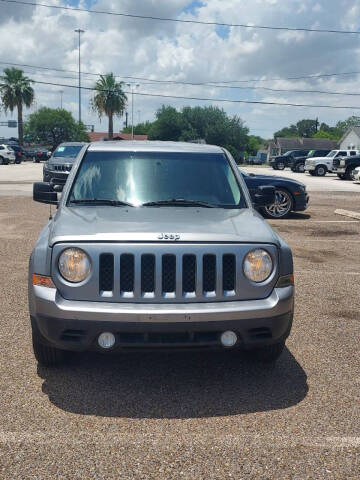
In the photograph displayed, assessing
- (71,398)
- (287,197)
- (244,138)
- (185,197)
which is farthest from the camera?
(244,138)

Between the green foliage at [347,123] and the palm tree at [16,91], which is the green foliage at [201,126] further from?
the green foliage at [347,123]

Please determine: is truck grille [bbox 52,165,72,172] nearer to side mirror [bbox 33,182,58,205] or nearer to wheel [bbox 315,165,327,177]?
side mirror [bbox 33,182,58,205]

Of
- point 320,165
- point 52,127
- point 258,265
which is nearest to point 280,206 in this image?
point 258,265

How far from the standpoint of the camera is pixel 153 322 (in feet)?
11.5

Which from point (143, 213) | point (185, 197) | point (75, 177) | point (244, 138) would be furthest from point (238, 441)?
point (244, 138)

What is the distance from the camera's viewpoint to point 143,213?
4.21 metres

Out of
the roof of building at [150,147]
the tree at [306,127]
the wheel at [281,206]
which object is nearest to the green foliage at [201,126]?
the wheel at [281,206]

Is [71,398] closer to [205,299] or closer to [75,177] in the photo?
[205,299]

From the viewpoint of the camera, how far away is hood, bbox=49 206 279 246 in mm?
3650

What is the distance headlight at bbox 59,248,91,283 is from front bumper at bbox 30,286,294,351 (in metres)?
0.15

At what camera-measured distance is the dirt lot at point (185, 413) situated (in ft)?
9.73

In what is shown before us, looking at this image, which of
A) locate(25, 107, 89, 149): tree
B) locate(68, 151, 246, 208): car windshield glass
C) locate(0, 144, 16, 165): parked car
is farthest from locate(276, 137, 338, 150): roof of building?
locate(68, 151, 246, 208): car windshield glass

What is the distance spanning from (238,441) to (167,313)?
2.79ft

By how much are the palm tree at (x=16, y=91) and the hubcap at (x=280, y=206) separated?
64261mm
